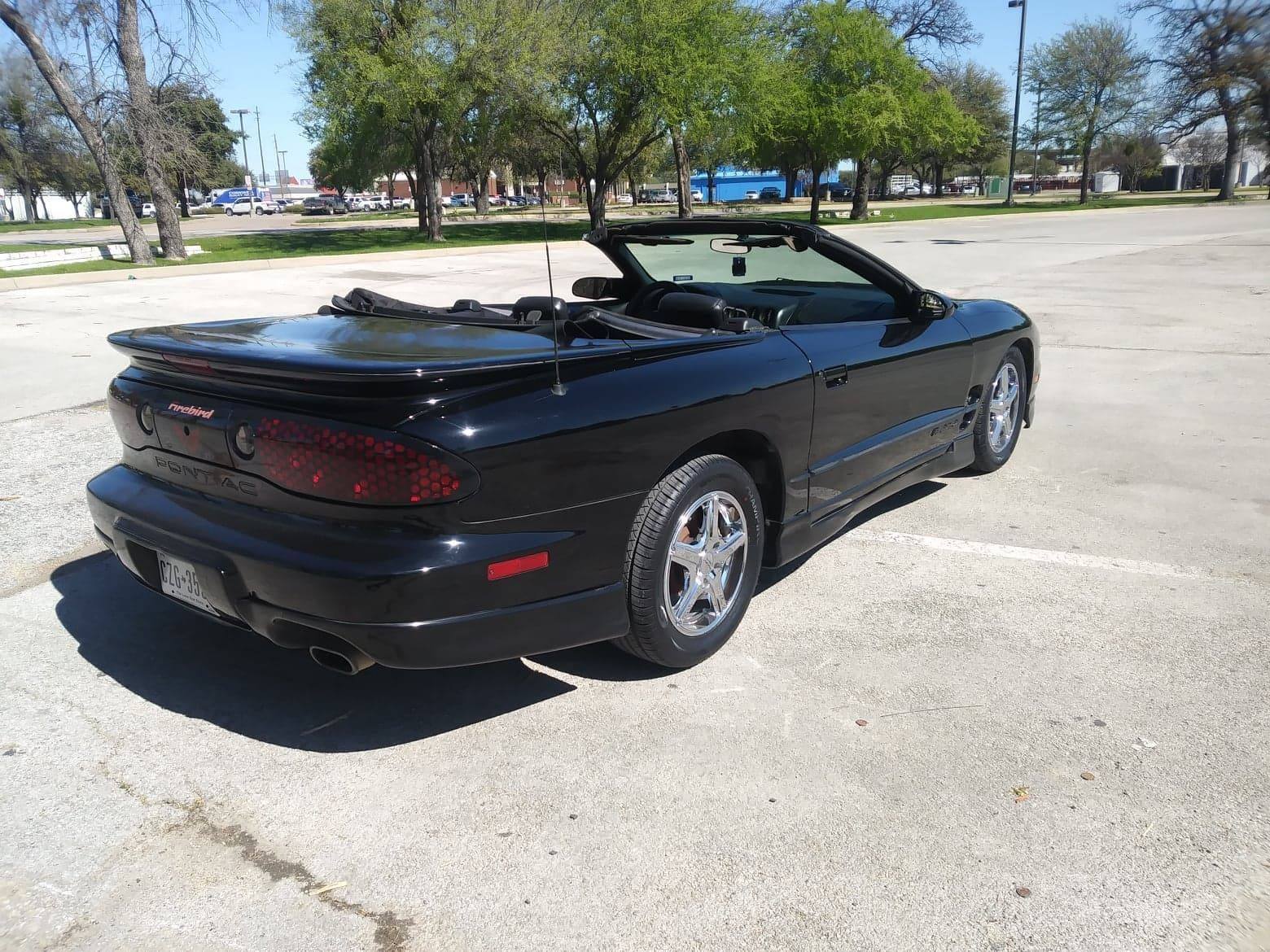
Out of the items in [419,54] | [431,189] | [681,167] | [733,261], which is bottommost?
[733,261]

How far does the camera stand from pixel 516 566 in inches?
108

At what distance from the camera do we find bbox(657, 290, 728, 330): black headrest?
12.4ft

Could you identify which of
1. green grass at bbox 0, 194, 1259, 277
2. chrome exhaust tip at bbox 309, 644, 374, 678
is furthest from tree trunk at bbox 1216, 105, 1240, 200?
chrome exhaust tip at bbox 309, 644, 374, 678

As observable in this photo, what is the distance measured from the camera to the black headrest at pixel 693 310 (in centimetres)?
378

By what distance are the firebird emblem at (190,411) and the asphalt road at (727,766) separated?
957mm

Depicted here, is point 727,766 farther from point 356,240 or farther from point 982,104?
point 982,104

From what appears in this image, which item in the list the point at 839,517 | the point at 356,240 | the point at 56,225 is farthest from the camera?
the point at 56,225

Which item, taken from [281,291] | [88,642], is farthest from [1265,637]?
[281,291]

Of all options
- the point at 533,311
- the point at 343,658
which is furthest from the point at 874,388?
the point at 343,658

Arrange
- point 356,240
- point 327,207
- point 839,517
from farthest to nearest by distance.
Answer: point 327,207 < point 356,240 < point 839,517

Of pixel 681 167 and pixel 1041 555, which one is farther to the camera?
pixel 681 167

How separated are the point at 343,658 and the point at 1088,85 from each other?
6621 cm

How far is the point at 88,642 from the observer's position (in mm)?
3670

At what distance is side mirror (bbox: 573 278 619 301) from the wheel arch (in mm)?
1541
